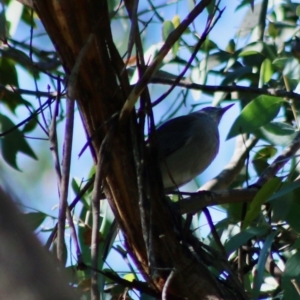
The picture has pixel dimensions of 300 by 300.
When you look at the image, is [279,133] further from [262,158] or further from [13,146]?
[13,146]

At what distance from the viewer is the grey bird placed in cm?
329

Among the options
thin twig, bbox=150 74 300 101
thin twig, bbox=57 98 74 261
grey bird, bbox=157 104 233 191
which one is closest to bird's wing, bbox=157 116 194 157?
grey bird, bbox=157 104 233 191

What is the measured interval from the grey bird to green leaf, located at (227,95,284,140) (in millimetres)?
961

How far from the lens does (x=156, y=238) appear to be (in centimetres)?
143

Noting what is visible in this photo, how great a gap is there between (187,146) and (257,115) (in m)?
1.40

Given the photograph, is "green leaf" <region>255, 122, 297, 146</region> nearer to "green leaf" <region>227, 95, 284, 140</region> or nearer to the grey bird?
"green leaf" <region>227, 95, 284, 140</region>

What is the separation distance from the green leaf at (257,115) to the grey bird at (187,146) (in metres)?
0.96

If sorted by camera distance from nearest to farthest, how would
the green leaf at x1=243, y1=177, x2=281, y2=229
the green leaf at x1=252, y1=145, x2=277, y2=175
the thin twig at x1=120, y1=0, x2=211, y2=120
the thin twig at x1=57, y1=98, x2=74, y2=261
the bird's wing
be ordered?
the thin twig at x1=57, y1=98, x2=74, y2=261
the thin twig at x1=120, y1=0, x2=211, y2=120
the green leaf at x1=243, y1=177, x2=281, y2=229
the green leaf at x1=252, y1=145, x2=277, y2=175
the bird's wing

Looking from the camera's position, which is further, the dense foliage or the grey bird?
the grey bird

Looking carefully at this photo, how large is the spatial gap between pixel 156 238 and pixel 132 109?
315mm

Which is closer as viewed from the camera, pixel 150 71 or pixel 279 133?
pixel 150 71

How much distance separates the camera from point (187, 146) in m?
3.56

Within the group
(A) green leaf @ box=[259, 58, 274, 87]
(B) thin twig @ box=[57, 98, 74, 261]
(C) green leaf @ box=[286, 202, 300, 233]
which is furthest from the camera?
(A) green leaf @ box=[259, 58, 274, 87]

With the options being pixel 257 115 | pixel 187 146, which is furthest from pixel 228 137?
pixel 187 146
